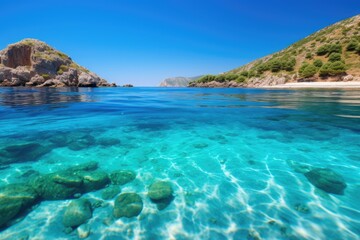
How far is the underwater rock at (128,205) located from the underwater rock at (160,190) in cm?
39

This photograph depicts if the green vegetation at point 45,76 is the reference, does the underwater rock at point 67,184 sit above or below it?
below

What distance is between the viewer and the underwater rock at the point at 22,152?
23.8ft

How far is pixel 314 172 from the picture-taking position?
20.3 feet

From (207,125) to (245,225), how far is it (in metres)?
9.15

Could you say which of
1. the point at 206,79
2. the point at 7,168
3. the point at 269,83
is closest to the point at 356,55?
the point at 269,83

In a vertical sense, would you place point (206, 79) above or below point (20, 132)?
above

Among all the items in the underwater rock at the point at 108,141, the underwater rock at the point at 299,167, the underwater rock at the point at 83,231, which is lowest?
the underwater rock at the point at 83,231

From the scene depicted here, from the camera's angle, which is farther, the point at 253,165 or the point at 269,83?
the point at 269,83

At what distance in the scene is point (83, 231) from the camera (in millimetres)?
3980

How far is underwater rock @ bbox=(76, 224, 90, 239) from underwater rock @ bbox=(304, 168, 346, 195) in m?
6.34

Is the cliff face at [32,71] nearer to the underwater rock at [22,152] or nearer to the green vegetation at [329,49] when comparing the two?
the underwater rock at [22,152]

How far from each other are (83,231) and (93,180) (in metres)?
1.94

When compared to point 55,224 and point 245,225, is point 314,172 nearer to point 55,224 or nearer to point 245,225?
point 245,225

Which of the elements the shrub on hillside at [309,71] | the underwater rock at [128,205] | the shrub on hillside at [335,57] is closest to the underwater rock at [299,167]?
the underwater rock at [128,205]
